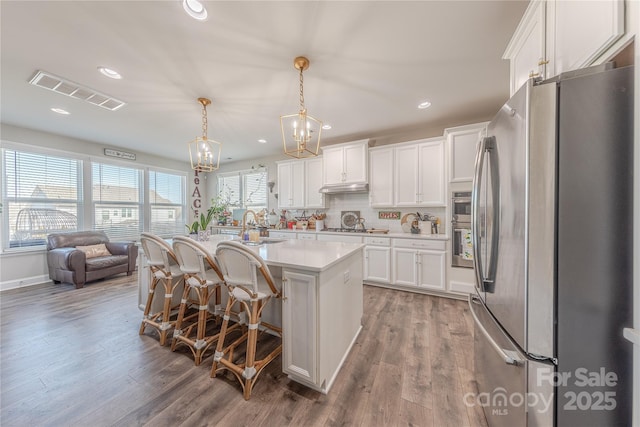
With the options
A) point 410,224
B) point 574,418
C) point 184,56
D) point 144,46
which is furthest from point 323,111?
point 574,418

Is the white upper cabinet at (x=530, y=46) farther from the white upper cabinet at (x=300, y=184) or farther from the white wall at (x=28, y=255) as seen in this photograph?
the white wall at (x=28, y=255)

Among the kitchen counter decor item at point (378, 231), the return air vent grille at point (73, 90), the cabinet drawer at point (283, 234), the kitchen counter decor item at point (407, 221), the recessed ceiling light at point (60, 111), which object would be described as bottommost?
the cabinet drawer at point (283, 234)

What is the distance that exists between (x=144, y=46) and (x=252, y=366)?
279 centimetres

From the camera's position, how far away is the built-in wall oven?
3.19m

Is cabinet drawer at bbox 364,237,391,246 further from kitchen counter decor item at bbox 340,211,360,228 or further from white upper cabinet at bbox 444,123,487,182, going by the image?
white upper cabinet at bbox 444,123,487,182

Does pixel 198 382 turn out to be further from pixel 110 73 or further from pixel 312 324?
pixel 110 73

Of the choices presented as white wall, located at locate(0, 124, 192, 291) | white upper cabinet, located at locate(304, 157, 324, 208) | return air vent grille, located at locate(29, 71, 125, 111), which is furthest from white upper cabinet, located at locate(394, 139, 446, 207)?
white wall, located at locate(0, 124, 192, 291)

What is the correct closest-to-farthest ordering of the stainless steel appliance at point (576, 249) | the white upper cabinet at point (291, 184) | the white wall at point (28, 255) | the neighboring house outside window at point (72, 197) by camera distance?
the stainless steel appliance at point (576, 249) → the white wall at point (28, 255) → the neighboring house outside window at point (72, 197) → the white upper cabinet at point (291, 184)

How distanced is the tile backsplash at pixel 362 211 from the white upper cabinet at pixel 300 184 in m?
0.28

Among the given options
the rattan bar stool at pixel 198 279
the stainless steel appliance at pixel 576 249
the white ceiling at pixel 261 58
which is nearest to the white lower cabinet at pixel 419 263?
the white ceiling at pixel 261 58

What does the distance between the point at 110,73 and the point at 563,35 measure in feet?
12.0

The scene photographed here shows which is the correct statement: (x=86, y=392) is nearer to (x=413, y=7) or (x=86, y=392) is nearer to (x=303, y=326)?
(x=303, y=326)

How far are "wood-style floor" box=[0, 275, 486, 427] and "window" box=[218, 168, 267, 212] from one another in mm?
3839

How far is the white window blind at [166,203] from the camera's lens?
18.7 feet
